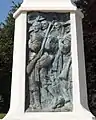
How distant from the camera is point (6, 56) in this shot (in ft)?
76.6

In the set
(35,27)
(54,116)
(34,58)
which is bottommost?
(54,116)

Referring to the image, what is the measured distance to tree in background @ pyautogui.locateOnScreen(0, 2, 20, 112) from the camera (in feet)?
76.6

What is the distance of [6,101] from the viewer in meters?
23.9

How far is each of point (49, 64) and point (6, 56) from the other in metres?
16.1

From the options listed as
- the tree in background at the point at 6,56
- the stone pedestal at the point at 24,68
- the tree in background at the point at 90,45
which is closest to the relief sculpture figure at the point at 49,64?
the stone pedestal at the point at 24,68

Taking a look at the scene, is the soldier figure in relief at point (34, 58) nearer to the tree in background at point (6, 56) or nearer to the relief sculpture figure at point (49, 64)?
the relief sculpture figure at point (49, 64)

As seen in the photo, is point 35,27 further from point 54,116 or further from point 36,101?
point 54,116

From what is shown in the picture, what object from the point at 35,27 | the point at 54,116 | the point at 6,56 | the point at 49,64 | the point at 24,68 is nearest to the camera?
the point at 54,116

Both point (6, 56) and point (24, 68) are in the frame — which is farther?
point (6, 56)

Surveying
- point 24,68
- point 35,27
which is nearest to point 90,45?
point 35,27

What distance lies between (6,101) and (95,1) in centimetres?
1121

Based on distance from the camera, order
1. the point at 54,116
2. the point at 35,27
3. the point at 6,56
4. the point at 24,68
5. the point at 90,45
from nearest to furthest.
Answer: the point at 54,116 < the point at 24,68 < the point at 35,27 < the point at 90,45 < the point at 6,56

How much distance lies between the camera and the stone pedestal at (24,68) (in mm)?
6997

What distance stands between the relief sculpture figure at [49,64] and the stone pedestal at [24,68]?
0.12 meters
